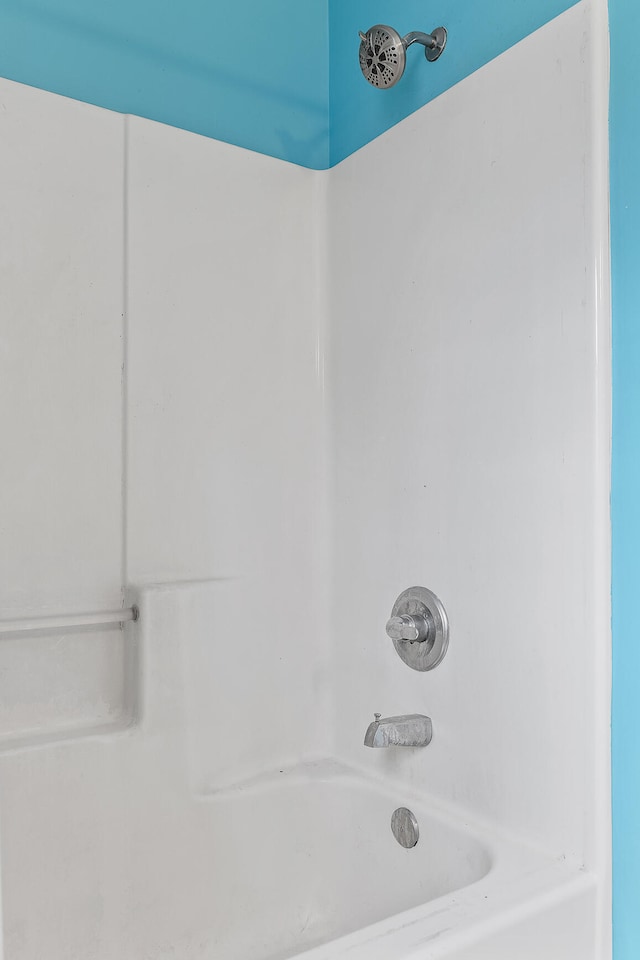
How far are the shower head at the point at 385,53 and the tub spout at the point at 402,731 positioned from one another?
3.63 ft

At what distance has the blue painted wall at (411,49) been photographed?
1.32 m

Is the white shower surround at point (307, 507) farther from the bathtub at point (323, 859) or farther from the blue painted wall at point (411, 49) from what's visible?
the blue painted wall at point (411, 49)

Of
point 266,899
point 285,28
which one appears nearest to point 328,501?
point 266,899

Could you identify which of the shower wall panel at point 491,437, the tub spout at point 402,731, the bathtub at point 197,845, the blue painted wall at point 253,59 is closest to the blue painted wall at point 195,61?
the blue painted wall at point 253,59

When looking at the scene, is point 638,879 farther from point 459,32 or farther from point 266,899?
point 459,32

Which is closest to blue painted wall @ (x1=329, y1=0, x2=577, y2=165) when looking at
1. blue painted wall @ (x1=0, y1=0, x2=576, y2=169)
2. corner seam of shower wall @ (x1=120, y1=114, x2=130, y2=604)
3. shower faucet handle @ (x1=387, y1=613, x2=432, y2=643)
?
blue painted wall @ (x1=0, y1=0, x2=576, y2=169)

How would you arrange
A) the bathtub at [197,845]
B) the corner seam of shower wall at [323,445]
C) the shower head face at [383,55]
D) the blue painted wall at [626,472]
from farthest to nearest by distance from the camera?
1. the corner seam of shower wall at [323,445]
2. the shower head face at [383,55]
3. the bathtub at [197,845]
4. the blue painted wall at [626,472]

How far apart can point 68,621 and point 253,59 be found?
1247 mm

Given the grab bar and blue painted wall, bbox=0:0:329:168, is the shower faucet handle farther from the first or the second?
blue painted wall, bbox=0:0:329:168

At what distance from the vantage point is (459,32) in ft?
4.66

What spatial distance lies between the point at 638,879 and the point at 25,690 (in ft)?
3.26

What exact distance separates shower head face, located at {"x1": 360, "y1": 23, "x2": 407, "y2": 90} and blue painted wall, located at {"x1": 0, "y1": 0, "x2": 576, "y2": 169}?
0.12 metres

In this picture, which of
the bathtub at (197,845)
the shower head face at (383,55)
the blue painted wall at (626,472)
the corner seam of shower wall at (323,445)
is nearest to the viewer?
the blue painted wall at (626,472)

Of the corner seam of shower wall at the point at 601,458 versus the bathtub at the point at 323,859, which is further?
the bathtub at the point at 323,859
